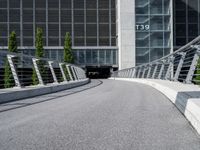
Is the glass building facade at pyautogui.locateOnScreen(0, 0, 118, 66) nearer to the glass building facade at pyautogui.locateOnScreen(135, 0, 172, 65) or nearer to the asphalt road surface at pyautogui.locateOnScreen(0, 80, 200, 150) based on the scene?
the glass building facade at pyautogui.locateOnScreen(135, 0, 172, 65)

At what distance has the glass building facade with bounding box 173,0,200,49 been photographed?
226ft

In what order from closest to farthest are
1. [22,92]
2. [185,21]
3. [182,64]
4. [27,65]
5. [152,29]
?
1. [22,92]
2. [182,64]
3. [27,65]
4. [152,29]
5. [185,21]

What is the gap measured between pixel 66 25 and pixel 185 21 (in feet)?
79.5

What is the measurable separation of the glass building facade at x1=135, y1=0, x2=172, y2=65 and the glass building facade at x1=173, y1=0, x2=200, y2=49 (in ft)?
19.9

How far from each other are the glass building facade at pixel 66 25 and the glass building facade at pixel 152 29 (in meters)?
7.64

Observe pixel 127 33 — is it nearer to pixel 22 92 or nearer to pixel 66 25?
pixel 66 25

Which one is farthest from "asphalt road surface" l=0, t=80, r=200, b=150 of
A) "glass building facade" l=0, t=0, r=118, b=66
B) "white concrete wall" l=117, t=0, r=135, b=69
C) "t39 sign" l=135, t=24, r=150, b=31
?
"glass building facade" l=0, t=0, r=118, b=66

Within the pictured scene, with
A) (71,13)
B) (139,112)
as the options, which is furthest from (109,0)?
(139,112)

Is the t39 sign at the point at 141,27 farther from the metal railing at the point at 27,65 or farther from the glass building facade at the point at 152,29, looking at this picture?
the metal railing at the point at 27,65

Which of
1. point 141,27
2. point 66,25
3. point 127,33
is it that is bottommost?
point 127,33

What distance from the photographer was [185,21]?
230 ft

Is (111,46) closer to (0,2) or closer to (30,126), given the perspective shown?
(0,2)

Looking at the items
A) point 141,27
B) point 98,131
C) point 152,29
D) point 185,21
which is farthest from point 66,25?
point 98,131

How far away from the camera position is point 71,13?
70.9 m
